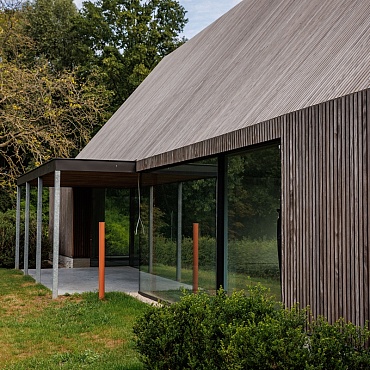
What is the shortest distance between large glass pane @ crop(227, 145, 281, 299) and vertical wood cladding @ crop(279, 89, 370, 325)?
0.58 m

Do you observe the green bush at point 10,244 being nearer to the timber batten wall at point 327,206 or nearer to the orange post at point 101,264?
the orange post at point 101,264

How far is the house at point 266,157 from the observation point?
505 cm

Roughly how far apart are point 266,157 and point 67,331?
147 inches

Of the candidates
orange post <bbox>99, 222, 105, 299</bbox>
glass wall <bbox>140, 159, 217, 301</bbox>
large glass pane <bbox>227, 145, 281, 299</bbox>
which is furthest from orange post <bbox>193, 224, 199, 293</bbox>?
orange post <bbox>99, 222, 105, 299</bbox>

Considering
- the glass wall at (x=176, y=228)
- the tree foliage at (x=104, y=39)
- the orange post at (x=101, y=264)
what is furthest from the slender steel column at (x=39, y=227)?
the tree foliage at (x=104, y=39)

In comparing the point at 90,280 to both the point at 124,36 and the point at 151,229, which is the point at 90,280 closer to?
the point at 151,229

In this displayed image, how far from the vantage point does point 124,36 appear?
93.2 ft

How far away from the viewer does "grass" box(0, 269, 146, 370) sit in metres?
6.55

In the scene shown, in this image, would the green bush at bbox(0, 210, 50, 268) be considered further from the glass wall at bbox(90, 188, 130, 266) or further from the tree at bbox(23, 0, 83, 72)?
the tree at bbox(23, 0, 83, 72)

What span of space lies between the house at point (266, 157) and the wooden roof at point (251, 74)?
1.2 inches

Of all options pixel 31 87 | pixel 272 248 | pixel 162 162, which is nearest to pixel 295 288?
pixel 272 248

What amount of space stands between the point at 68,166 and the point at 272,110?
17.0 feet

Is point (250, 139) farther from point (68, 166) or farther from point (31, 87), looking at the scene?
point (31, 87)

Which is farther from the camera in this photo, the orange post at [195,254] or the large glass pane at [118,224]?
the large glass pane at [118,224]
